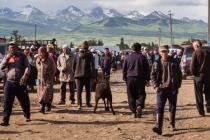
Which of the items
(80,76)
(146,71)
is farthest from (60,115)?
(146,71)

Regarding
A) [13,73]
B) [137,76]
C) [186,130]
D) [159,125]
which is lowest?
[186,130]

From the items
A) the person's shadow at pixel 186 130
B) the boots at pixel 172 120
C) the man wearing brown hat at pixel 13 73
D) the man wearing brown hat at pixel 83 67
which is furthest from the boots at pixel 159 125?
the man wearing brown hat at pixel 83 67

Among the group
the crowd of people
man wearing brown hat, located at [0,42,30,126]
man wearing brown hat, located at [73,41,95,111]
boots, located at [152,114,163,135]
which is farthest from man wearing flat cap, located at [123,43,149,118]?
man wearing brown hat, located at [0,42,30,126]

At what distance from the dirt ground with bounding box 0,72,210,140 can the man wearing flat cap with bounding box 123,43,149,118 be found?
14.6 inches

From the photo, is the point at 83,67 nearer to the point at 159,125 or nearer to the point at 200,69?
the point at 200,69

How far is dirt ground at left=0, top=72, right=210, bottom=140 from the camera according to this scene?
11.5m

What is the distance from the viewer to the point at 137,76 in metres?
13.7

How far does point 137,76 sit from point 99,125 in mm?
1583

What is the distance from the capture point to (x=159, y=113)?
11.5 meters

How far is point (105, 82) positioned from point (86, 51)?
4.13 ft

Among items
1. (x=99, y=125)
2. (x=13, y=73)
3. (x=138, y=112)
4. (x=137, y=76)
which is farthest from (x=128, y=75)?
(x=13, y=73)

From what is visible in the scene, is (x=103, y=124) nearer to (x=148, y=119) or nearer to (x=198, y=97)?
(x=148, y=119)

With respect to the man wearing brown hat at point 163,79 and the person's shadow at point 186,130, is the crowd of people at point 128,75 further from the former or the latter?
the person's shadow at point 186,130

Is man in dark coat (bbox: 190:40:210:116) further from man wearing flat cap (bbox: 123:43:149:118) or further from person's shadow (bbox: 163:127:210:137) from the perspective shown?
person's shadow (bbox: 163:127:210:137)
